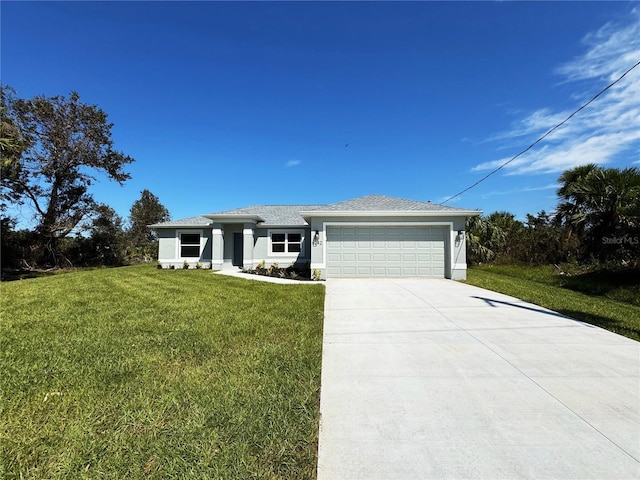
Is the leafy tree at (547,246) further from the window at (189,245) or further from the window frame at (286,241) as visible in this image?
the window at (189,245)

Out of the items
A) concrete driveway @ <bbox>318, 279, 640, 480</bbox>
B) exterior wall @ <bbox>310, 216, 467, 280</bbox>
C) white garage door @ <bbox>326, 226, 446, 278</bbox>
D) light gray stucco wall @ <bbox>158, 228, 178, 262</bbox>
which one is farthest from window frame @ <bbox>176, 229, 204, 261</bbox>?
concrete driveway @ <bbox>318, 279, 640, 480</bbox>

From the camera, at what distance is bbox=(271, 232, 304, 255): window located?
1688cm

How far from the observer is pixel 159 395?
121 inches

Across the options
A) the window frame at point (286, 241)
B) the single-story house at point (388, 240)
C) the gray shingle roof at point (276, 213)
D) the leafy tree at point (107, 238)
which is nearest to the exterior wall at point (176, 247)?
the gray shingle roof at point (276, 213)

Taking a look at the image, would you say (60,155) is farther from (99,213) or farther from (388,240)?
(388,240)

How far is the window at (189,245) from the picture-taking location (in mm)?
18062

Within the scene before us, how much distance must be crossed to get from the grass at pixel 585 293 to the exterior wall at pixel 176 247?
14.1 metres

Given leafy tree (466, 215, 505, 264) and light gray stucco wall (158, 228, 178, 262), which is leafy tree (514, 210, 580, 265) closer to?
leafy tree (466, 215, 505, 264)

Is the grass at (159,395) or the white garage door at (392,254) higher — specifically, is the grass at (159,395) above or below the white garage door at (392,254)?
below

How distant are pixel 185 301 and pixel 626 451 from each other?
25.9 feet

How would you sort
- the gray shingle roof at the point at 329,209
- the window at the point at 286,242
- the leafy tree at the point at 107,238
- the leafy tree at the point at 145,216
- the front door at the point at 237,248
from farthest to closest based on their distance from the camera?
the leafy tree at the point at 145,216 → the leafy tree at the point at 107,238 → the front door at the point at 237,248 → the window at the point at 286,242 → the gray shingle roof at the point at 329,209

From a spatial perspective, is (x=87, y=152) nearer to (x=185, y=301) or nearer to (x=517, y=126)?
(x=185, y=301)

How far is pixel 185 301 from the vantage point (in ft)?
25.3

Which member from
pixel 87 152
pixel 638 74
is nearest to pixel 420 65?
A: pixel 638 74
